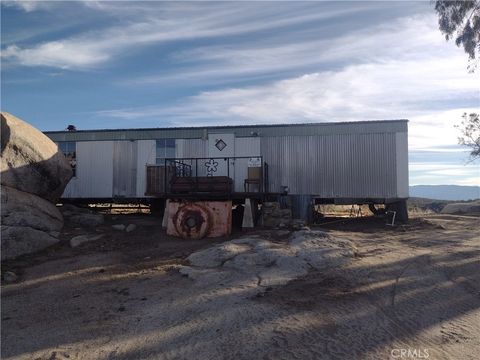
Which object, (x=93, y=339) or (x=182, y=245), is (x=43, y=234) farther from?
(x=93, y=339)

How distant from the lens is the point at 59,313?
8.09m

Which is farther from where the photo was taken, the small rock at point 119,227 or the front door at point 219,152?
the front door at point 219,152

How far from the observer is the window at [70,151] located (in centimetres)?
2205

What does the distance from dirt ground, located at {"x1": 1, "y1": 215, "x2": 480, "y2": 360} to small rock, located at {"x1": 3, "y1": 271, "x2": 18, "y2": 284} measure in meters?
0.18

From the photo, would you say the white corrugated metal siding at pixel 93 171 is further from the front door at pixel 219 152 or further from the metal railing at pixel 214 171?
the front door at pixel 219 152

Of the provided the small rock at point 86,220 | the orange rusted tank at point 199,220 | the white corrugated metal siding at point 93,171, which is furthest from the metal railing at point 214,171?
the orange rusted tank at point 199,220

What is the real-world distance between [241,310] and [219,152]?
44.4 ft

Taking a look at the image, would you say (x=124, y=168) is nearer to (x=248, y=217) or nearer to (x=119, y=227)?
(x=119, y=227)

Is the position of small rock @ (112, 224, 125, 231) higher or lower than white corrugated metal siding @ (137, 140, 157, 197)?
lower

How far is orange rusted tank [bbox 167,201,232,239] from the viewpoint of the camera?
15.4m

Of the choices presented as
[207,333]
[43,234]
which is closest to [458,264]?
[207,333]

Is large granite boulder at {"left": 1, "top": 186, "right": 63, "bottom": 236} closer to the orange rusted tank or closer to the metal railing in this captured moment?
the orange rusted tank

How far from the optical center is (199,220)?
50.8ft

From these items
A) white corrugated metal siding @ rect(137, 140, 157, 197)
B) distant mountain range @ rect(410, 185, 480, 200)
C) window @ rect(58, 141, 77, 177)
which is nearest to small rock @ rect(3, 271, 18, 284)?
white corrugated metal siding @ rect(137, 140, 157, 197)
